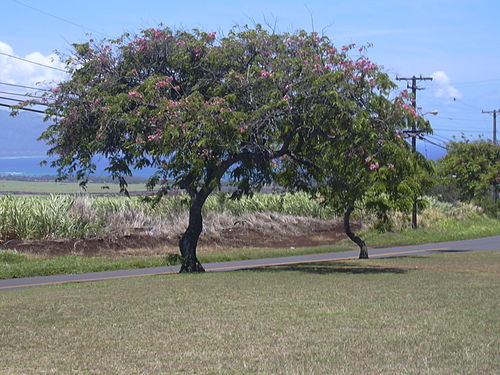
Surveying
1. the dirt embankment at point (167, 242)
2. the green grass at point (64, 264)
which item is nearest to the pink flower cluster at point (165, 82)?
the green grass at point (64, 264)

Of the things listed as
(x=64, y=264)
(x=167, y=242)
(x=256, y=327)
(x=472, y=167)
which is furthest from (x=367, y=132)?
(x=472, y=167)

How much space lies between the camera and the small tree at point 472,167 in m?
59.6

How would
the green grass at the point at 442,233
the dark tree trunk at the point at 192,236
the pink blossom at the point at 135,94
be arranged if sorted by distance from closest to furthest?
1. the pink blossom at the point at 135,94
2. the dark tree trunk at the point at 192,236
3. the green grass at the point at 442,233

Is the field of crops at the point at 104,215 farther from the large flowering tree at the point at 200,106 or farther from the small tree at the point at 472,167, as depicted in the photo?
the small tree at the point at 472,167

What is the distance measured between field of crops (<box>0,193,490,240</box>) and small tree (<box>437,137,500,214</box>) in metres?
17.6

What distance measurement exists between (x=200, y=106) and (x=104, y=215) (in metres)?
15.4

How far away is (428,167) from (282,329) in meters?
11.4

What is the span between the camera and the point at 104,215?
3362cm

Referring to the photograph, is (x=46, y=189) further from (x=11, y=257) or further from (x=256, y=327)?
(x=256, y=327)

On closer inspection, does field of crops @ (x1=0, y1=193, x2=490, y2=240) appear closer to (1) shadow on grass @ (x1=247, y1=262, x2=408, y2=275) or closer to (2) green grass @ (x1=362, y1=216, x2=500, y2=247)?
(2) green grass @ (x1=362, y1=216, x2=500, y2=247)

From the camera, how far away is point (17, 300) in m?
15.4

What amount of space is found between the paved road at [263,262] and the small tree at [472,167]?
17.7 meters

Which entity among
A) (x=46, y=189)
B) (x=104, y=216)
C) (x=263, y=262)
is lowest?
(x=263, y=262)

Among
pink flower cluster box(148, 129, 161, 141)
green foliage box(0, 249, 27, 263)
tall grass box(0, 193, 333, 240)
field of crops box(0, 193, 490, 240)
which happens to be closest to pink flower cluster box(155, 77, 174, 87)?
pink flower cluster box(148, 129, 161, 141)
